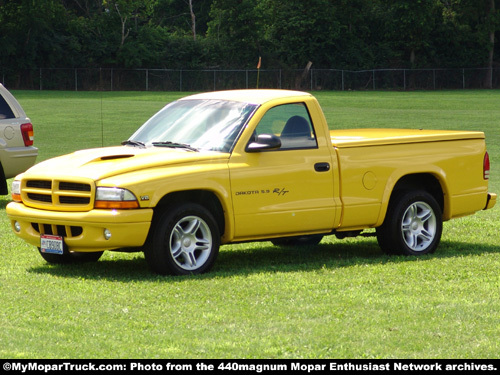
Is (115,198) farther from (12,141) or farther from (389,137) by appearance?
(12,141)

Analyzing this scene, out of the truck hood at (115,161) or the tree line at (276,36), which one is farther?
the tree line at (276,36)

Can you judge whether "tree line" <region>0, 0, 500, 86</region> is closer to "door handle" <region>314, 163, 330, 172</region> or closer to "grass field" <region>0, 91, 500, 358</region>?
"grass field" <region>0, 91, 500, 358</region>

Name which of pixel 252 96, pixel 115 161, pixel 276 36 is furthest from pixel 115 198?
pixel 276 36

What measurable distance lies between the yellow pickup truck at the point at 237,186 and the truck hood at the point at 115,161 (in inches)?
0.7

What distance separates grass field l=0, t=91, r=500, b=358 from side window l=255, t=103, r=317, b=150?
1234 millimetres

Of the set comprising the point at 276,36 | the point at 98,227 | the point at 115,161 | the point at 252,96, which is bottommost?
the point at 98,227

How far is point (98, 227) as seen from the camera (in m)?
9.09

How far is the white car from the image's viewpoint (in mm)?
15078

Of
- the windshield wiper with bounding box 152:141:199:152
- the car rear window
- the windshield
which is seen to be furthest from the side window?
the car rear window

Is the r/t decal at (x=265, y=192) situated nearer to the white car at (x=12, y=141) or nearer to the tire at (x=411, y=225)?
the tire at (x=411, y=225)

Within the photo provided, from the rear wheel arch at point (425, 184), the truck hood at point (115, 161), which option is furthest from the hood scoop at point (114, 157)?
the rear wheel arch at point (425, 184)

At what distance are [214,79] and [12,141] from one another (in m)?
59.4

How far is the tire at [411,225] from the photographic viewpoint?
10727mm

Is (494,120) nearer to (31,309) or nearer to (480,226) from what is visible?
(480,226)
